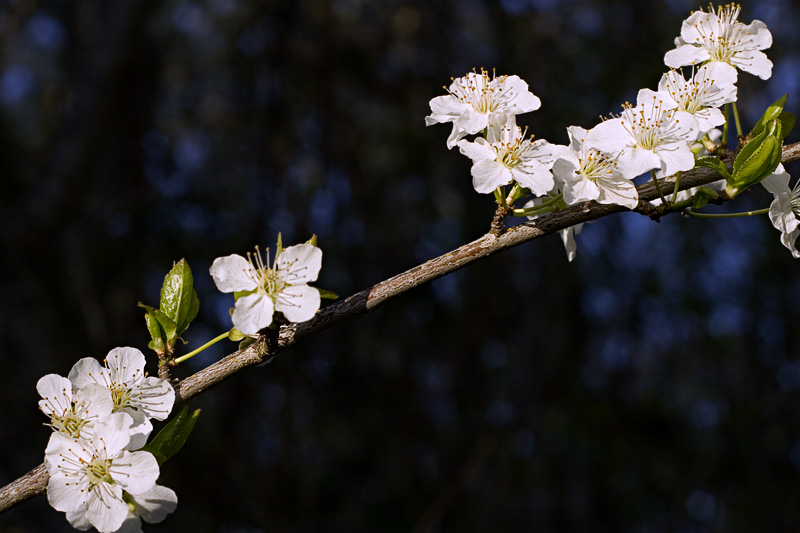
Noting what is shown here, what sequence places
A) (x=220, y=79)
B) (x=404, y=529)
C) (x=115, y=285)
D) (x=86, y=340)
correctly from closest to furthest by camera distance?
(x=86, y=340) < (x=404, y=529) < (x=115, y=285) < (x=220, y=79)

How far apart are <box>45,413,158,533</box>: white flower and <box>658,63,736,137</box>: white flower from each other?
2.63ft

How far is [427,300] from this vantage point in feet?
12.9

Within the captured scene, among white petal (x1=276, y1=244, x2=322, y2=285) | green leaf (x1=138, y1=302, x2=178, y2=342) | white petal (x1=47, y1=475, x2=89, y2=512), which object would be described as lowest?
white petal (x1=47, y1=475, x2=89, y2=512)

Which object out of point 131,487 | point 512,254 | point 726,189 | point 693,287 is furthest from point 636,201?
point 693,287

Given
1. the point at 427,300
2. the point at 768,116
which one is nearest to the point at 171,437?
the point at 768,116

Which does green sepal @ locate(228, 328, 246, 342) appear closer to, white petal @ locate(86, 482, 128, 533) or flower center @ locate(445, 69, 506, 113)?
white petal @ locate(86, 482, 128, 533)

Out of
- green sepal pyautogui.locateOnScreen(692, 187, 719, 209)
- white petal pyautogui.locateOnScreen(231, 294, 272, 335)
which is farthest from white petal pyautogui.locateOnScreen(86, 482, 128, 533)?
green sepal pyautogui.locateOnScreen(692, 187, 719, 209)

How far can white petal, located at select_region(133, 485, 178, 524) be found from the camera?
34.9 inches

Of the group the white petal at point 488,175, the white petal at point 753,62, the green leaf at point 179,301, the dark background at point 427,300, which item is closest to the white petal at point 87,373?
the green leaf at point 179,301

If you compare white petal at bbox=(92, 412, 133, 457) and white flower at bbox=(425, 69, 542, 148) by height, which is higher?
white flower at bbox=(425, 69, 542, 148)

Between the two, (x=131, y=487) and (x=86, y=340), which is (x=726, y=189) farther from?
(x=86, y=340)

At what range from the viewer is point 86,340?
309 cm

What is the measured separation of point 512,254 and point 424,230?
Result: 0.77 m

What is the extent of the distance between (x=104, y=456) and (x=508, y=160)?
0.61 metres
